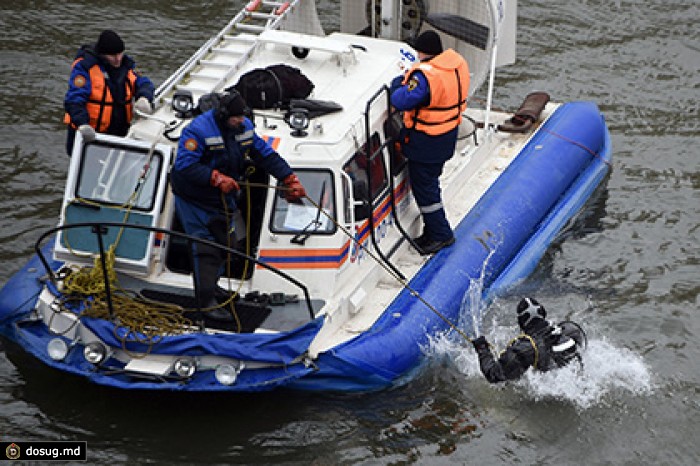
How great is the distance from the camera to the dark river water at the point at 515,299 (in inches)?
313

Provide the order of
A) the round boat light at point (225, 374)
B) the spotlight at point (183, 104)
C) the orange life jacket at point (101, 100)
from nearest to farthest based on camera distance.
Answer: the round boat light at point (225, 374)
the spotlight at point (183, 104)
the orange life jacket at point (101, 100)

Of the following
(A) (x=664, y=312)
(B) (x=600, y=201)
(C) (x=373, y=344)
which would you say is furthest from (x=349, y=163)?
(B) (x=600, y=201)

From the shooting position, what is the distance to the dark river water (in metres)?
7.96

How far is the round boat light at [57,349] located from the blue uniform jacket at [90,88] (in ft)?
5.02

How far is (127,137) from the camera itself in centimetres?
812

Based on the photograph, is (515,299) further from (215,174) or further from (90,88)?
(90,88)

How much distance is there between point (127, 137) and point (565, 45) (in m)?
7.63

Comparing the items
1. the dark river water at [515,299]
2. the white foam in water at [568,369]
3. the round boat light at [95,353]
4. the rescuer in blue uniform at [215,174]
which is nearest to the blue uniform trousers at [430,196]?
the white foam in water at [568,369]

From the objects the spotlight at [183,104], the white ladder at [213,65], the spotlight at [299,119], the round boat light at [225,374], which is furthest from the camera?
the white ladder at [213,65]

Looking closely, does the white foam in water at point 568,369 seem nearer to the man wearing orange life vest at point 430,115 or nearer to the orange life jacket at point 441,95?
the man wearing orange life vest at point 430,115

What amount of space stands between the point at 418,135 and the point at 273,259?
143cm

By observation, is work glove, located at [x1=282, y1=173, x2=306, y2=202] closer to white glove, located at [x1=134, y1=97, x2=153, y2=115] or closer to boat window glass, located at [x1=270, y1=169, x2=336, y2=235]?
boat window glass, located at [x1=270, y1=169, x2=336, y2=235]

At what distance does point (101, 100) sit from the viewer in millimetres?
8344

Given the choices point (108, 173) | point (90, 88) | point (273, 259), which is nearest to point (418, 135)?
point (273, 259)
